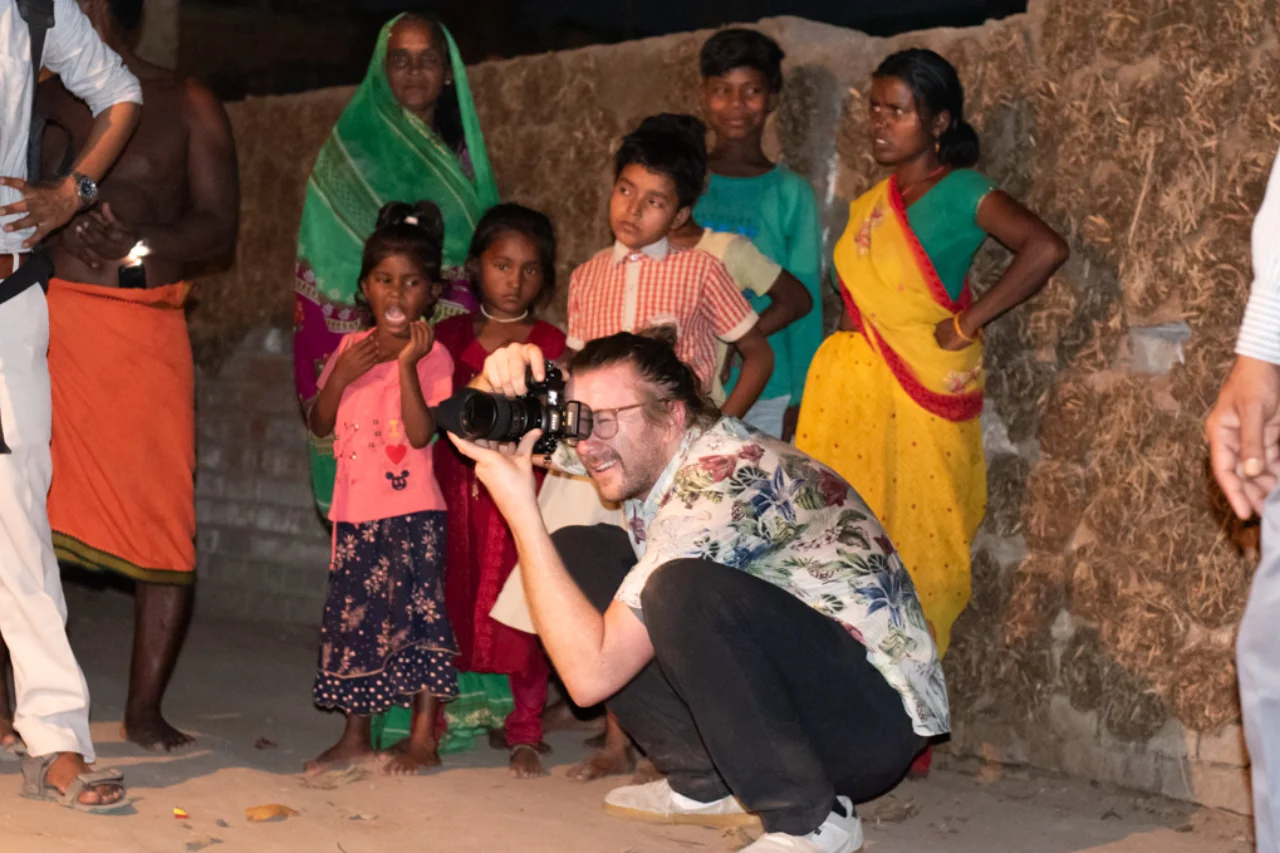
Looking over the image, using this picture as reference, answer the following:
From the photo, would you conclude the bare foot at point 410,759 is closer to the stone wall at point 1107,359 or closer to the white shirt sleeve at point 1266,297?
the stone wall at point 1107,359

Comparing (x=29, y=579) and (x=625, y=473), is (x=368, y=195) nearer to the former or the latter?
(x=29, y=579)

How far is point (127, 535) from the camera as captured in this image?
3.92 m

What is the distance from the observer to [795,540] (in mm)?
3094

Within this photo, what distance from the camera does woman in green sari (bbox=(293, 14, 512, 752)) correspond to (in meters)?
4.46

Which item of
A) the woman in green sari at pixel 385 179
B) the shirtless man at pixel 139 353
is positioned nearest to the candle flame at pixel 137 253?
the shirtless man at pixel 139 353

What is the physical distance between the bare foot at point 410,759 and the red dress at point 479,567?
0.77 ft

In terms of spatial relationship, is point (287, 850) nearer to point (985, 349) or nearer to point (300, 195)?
point (985, 349)

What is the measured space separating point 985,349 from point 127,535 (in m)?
2.17

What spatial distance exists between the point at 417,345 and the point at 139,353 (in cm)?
71

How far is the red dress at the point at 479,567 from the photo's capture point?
13.0 feet

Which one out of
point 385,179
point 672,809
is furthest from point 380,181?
point 672,809

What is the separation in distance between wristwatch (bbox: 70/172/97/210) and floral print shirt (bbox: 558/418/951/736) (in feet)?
4.49

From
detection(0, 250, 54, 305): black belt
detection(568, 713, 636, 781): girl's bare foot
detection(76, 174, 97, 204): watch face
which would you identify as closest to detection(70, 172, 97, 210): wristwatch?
detection(76, 174, 97, 204): watch face

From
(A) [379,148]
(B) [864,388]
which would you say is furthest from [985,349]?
(A) [379,148]
